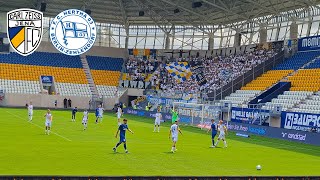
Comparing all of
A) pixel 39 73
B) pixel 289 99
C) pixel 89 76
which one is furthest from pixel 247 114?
pixel 39 73

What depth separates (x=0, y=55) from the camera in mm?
85812

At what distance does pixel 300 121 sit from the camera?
4566 cm

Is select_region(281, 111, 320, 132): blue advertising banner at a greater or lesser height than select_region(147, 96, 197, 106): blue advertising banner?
lesser

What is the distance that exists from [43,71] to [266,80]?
38.6 m

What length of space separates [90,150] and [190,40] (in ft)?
226

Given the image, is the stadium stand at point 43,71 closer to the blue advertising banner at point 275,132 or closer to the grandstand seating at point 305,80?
the blue advertising banner at point 275,132

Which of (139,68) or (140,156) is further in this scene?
(139,68)

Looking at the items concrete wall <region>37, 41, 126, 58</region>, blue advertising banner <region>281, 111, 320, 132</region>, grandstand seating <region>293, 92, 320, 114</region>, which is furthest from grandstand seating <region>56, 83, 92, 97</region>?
blue advertising banner <region>281, 111, 320, 132</region>

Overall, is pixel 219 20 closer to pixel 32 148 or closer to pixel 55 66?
pixel 55 66

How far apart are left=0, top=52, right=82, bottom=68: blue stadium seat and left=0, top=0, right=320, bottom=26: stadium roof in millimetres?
7174

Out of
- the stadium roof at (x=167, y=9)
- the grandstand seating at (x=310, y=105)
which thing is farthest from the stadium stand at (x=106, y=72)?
the grandstand seating at (x=310, y=105)

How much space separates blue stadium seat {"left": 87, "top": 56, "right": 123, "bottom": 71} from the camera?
310ft

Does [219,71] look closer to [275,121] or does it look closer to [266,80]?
[266,80]

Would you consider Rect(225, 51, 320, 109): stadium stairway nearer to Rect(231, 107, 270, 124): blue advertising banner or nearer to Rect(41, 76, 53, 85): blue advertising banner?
Rect(231, 107, 270, 124): blue advertising banner
